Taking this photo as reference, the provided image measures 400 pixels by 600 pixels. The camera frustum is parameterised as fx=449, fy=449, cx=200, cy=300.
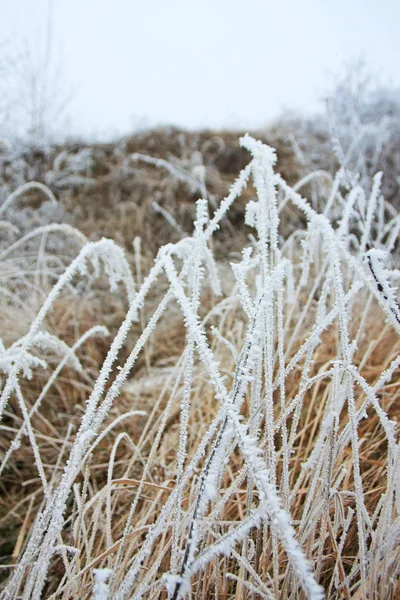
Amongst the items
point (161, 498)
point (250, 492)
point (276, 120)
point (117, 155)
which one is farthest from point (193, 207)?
point (250, 492)

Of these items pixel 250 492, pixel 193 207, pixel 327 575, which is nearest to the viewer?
pixel 250 492

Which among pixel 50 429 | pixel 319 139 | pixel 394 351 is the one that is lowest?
pixel 50 429

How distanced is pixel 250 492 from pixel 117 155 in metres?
5.11

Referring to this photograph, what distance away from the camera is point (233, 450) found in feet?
2.64

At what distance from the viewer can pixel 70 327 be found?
7.30 feet

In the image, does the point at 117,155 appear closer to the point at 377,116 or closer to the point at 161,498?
the point at 377,116

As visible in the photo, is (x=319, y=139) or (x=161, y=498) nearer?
(x=161, y=498)

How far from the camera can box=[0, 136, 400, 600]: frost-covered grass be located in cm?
58

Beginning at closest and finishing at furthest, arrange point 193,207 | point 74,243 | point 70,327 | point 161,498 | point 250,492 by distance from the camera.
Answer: point 250,492 < point 161,498 < point 70,327 < point 74,243 < point 193,207

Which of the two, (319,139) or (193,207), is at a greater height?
(319,139)

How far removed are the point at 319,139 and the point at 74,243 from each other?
11.0 feet

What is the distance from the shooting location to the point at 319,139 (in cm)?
532

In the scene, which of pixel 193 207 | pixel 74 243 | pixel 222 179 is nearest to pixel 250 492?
pixel 74 243

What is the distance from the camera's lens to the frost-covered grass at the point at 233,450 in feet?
1.90
